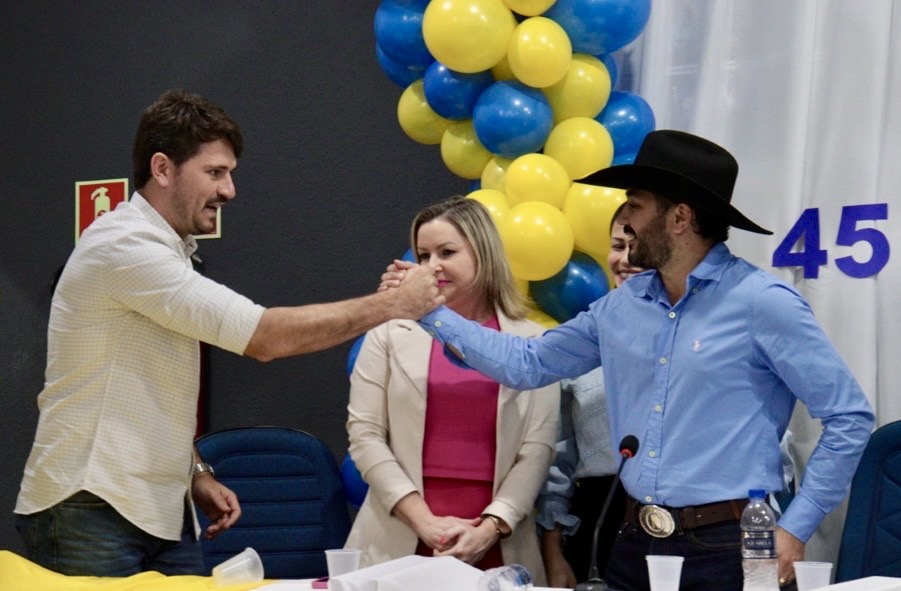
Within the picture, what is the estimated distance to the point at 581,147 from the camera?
3434 mm

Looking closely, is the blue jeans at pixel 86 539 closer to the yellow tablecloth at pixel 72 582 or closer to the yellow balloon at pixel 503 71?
the yellow tablecloth at pixel 72 582

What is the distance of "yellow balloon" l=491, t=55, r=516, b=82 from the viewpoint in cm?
355

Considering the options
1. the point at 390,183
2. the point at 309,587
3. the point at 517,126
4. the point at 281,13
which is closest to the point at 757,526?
the point at 309,587

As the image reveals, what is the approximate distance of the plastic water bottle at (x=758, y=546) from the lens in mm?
2291

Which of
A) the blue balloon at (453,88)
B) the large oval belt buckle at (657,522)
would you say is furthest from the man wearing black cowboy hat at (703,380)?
the blue balloon at (453,88)

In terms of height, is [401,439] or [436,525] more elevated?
[401,439]

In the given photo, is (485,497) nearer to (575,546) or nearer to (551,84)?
(575,546)

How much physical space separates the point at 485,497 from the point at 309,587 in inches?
42.0

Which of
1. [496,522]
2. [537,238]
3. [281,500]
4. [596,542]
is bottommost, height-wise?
[281,500]

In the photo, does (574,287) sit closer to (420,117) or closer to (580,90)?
(580,90)

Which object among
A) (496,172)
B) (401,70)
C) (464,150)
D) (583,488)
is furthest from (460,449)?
(401,70)

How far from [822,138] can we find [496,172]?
100 cm

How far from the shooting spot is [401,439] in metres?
3.38

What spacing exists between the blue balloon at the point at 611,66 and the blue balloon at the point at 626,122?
0.36 ft
